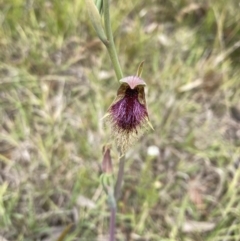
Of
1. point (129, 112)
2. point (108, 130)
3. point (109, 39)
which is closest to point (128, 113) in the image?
point (129, 112)

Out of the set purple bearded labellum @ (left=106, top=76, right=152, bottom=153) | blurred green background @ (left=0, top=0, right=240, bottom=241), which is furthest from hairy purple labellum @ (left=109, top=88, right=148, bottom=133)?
blurred green background @ (left=0, top=0, right=240, bottom=241)

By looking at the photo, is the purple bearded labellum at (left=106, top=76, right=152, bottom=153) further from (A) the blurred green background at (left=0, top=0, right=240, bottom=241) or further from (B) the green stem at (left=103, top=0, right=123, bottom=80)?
(A) the blurred green background at (left=0, top=0, right=240, bottom=241)

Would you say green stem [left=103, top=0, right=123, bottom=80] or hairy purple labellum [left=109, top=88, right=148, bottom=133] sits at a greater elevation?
green stem [left=103, top=0, right=123, bottom=80]

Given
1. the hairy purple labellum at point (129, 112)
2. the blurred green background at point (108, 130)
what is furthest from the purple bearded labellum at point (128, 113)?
the blurred green background at point (108, 130)

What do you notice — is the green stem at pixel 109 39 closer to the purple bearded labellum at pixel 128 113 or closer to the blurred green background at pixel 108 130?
the purple bearded labellum at pixel 128 113

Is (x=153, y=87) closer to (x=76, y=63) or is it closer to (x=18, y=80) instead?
(x=76, y=63)

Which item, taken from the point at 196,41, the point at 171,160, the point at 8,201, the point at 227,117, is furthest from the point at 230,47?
the point at 8,201
